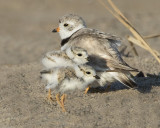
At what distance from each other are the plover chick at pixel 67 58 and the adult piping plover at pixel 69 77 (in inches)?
3.5

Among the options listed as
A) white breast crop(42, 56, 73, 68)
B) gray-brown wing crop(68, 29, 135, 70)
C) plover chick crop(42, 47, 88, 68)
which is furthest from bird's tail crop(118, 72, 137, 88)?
white breast crop(42, 56, 73, 68)

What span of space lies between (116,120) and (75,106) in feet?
1.84

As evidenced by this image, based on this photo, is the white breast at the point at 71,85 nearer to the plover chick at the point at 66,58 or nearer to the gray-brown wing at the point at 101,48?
the plover chick at the point at 66,58

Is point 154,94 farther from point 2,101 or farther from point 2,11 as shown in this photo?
point 2,11

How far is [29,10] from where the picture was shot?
13.1 m

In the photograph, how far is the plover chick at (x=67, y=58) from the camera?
15.2 ft

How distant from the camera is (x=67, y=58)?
4.76 meters

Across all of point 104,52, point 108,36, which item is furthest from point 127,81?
point 108,36

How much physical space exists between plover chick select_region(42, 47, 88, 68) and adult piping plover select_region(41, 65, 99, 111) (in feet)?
0.29

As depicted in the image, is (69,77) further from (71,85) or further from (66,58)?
(66,58)

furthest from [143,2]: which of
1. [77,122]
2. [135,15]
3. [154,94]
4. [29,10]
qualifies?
[77,122]

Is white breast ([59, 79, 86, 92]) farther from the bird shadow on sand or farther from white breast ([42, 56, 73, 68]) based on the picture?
the bird shadow on sand

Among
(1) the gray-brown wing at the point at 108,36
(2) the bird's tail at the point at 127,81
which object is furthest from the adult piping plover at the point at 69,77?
(1) the gray-brown wing at the point at 108,36

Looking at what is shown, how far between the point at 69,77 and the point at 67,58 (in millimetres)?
269
